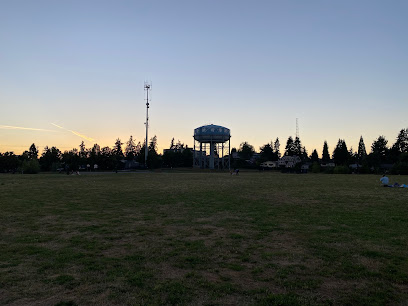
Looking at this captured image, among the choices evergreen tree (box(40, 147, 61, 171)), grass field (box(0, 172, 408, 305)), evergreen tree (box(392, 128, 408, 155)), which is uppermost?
evergreen tree (box(392, 128, 408, 155))

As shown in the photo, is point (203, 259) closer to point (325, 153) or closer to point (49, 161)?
point (49, 161)

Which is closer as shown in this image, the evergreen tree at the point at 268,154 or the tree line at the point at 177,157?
the tree line at the point at 177,157

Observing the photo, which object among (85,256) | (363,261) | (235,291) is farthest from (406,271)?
(85,256)

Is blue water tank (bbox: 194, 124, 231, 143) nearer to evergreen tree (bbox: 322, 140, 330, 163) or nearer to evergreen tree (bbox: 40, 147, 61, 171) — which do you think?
evergreen tree (bbox: 40, 147, 61, 171)

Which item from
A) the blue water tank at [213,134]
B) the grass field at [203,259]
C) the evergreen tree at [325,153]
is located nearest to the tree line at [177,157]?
the evergreen tree at [325,153]

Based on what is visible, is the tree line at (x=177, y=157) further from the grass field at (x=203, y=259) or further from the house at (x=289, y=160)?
the grass field at (x=203, y=259)

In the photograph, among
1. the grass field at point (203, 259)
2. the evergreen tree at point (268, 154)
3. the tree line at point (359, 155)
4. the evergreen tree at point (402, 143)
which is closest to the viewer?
the grass field at point (203, 259)

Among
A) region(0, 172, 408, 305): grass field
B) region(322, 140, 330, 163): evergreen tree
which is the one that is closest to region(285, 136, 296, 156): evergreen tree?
region(322, 140, 330, 163): evergreen tree

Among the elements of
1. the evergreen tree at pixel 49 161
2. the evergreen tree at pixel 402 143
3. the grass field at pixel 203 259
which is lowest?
the grass field at pixel 203 259

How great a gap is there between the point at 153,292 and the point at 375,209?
14.1 metres

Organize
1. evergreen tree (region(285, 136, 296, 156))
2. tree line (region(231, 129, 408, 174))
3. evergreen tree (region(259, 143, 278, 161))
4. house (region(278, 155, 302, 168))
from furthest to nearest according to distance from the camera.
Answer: evergreen tree (region(259, 143, 278, 161)) → evergreen tree (region(285, 136, 296, 156)) → house (region(278, 155, 302, 168)) → tree line (region(231, 129, 408, 174))

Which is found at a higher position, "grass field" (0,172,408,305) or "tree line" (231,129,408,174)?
"tree line" (231,129,408,174)

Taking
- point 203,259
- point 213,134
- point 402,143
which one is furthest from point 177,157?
point 203,259

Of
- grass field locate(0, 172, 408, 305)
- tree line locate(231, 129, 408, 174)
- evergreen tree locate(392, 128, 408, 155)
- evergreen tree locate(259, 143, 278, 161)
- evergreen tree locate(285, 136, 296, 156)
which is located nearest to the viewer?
grass field locate(0, 172, 408, 305)
